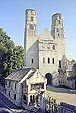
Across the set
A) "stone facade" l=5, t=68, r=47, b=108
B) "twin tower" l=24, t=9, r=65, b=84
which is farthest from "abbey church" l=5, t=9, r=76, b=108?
"stone facade" l=5, t=68, r=47, b=108

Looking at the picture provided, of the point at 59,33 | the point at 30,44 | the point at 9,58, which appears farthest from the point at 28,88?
the point at 59,33

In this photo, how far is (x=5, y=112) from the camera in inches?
1417

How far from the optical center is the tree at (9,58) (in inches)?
2103

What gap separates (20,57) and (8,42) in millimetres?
6024

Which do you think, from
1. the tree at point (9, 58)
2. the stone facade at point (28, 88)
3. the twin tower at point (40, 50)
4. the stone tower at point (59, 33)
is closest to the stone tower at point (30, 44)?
the twin tower at point (40, 50)

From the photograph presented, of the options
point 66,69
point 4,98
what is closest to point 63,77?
point 66,69

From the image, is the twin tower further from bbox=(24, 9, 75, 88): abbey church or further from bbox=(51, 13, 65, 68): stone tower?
bbox=(51, 13, 65, 68): stone tower

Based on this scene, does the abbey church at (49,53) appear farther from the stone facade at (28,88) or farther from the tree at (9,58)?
the stone facade at (28,88)

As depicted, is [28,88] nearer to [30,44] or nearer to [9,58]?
[9,58]

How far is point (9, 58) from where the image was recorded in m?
54.0

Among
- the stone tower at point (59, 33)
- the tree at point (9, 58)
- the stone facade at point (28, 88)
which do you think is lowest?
the stone facade at point (28, 88)

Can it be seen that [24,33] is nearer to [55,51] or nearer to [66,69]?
[55,51]

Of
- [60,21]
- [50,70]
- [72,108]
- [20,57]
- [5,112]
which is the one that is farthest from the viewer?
[60,21]

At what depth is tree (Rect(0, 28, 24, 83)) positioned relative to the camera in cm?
5343
